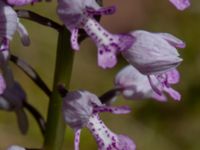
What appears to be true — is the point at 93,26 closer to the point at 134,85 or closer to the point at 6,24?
the point at 6,24

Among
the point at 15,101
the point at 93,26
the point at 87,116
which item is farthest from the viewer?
the point at 15,101

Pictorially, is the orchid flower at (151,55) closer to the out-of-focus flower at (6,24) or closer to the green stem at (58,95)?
the green stem at (58,95)

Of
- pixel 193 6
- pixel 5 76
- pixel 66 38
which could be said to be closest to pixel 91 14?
pixel 66 38

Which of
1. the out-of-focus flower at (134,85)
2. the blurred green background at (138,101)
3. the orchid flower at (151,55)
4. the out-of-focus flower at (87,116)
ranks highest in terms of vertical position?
the orchid flower at (151,55)

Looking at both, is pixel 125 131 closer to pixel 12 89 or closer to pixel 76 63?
pixel 76 63

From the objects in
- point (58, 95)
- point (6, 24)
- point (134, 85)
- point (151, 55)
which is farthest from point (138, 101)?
point (6, 24)

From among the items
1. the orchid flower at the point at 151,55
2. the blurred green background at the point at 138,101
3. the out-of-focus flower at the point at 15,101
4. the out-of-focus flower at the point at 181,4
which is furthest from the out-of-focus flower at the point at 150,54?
the blurred green background at the point at 138,101
